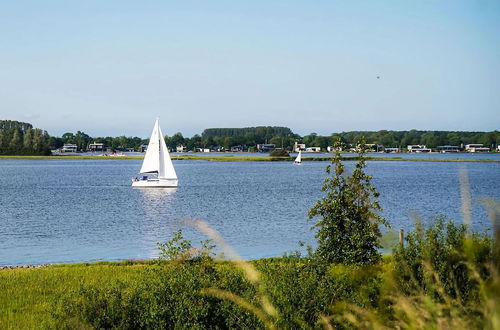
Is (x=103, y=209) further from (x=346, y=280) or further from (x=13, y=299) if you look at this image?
(x=346, y=280)

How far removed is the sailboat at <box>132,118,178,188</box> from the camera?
78.8 meters

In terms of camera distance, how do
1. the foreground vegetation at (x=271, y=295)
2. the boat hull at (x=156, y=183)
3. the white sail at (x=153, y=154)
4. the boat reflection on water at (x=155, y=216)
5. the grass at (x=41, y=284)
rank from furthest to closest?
1. the boat hull at (x=156, y=183)
2. the white sail at (x=153, y=154)
3. the boat reflection on water at (x=155, y=216)
4. the grass at (x=41, y=284)
5. the foreground vegetation at (x=271, y=295)

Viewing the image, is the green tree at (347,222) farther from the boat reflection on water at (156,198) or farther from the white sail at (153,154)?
the white sail at (153,154)

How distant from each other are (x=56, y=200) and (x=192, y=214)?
22135 mm

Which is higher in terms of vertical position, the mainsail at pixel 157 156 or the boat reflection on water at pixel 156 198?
the mainsail at pixel 157 156

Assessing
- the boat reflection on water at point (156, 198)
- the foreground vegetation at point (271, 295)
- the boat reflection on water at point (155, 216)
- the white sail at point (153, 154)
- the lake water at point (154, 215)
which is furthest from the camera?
the white sail at point (153, 154)

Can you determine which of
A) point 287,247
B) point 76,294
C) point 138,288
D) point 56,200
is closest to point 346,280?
point 138,288

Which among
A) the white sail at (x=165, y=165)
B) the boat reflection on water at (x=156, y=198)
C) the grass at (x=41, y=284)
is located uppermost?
the white sail at (x=165, y=165)

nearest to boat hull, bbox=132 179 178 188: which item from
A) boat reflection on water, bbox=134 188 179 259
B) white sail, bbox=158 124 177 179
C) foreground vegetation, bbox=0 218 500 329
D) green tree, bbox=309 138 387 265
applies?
white sail, bbox=158 124 177 179

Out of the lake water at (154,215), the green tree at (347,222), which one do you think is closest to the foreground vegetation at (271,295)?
the lake water at (154,215)

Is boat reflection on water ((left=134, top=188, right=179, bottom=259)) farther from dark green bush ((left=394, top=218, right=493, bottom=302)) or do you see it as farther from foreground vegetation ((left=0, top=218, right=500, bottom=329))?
dark green bush ((left=394, top=218, right=493, bottom=302))

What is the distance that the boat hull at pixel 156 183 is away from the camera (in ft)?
264

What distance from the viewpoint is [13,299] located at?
17.9 meters

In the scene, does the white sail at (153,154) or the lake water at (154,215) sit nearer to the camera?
the lake water at (154,215)
